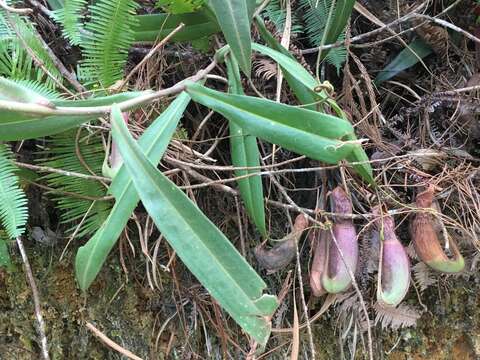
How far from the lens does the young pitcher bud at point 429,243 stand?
0.71 m

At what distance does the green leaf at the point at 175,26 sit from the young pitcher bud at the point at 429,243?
388 mm

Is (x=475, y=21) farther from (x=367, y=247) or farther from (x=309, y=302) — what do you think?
(x=309, y=302)

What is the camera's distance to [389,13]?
83 cm

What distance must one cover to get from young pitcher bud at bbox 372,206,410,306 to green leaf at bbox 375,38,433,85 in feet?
0.84

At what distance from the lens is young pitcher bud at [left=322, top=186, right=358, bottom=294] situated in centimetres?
68

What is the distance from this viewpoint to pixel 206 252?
1.63 feet

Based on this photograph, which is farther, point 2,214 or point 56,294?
point 56,294

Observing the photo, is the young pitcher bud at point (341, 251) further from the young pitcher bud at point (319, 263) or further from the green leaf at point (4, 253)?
the green leaf at point (4, 253)

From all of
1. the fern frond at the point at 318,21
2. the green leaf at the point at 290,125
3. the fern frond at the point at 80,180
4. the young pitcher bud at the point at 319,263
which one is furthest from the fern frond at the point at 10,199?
the fern frond at the point at 318,21

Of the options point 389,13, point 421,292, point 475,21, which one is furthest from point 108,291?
point 475,21

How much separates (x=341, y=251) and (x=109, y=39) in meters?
0.42

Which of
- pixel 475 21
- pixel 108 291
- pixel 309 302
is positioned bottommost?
pixel 309 302

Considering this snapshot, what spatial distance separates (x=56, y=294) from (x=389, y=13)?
2.27 feet

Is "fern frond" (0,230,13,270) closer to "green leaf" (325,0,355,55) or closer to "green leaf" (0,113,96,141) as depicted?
"green leaf" (0,113,96,141)
